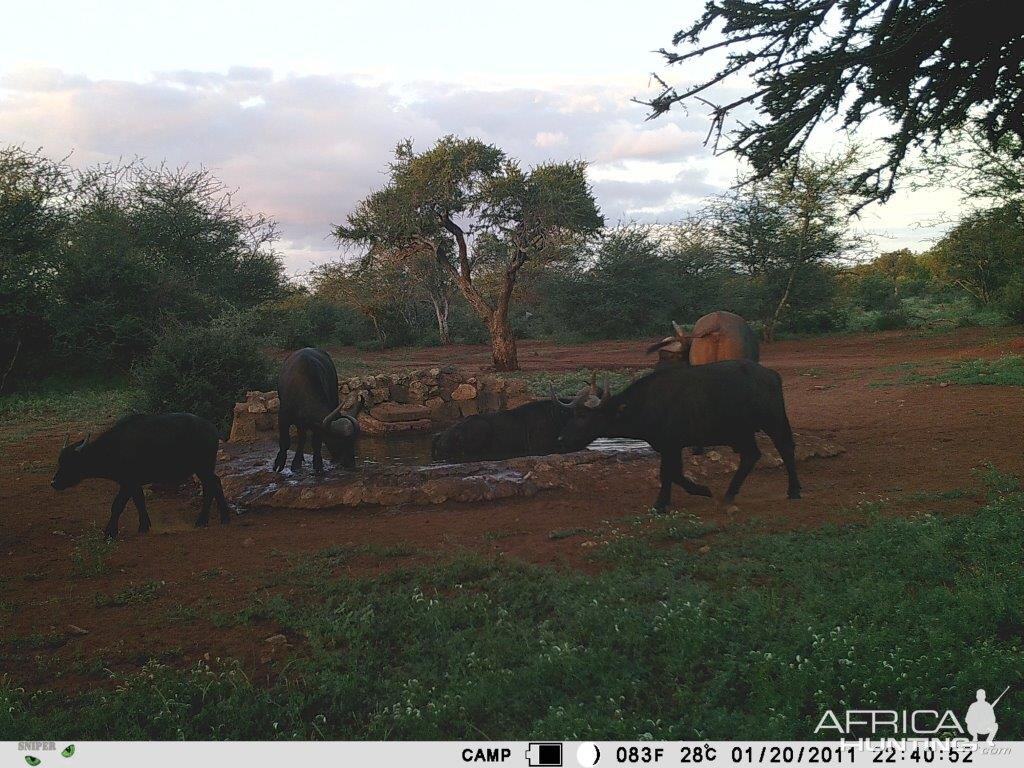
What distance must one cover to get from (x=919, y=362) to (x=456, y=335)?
25752 millimetres

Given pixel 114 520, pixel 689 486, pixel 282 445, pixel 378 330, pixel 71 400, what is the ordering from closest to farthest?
pixel 114 520, pixel 689 486, pixel 282 445, pixel 71 400, pixel 378 330

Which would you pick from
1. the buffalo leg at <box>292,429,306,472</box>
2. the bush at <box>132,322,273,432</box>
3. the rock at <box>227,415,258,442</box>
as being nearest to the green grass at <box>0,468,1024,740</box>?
the buffalo leg at <box>292,429,306,472</box>

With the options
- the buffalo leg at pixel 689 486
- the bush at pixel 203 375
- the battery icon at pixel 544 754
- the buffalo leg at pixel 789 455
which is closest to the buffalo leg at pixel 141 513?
the bush at pixel 203 375

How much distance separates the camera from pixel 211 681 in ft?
12.5

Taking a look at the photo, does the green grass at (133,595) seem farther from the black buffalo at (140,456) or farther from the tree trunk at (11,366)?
the tree trunk at (11,366)

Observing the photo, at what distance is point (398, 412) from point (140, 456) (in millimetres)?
6156

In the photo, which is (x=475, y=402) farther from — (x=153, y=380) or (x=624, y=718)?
(x=624, y=718)

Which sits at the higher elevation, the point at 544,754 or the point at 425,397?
the point at 425,397

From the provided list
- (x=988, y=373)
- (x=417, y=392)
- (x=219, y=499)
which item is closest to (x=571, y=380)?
(x=417, y=392)

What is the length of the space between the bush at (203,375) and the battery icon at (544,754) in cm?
1018

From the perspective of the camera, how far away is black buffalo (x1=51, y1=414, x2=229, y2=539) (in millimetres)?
6969

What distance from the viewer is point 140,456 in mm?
6980

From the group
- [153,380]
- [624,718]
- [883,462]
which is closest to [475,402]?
[153,380]

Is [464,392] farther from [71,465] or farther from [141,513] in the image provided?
[71,465]
